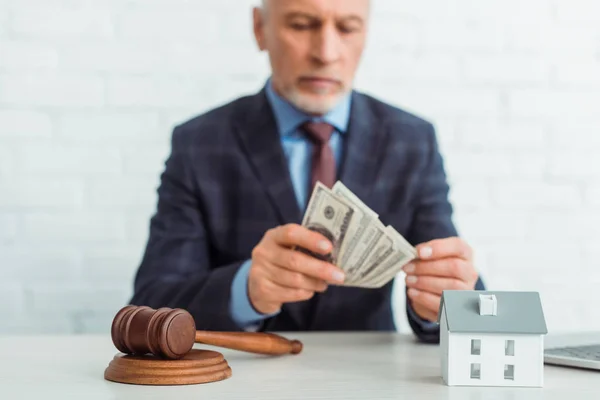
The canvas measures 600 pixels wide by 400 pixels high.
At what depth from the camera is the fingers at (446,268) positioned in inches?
60.2

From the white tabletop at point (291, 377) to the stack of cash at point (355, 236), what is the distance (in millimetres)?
138

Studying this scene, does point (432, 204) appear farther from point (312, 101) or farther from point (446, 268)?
point (446, 268)

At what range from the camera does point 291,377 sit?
1.11 metres

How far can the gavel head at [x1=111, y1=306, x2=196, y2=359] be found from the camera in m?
1.02

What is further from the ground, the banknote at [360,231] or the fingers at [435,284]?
the banknote at [360,231]

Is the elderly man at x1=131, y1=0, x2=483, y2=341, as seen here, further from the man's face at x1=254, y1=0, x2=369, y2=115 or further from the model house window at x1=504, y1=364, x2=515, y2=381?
the model house window at x1=504, y1=364, x2=515, y2=381

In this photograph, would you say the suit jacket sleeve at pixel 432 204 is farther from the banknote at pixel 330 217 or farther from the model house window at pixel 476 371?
the model house window at pixel 476 371

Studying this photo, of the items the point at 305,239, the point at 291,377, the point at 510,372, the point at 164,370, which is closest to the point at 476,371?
the point at 510,372

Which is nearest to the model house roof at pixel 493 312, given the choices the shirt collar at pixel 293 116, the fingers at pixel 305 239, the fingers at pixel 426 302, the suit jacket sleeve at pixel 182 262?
the fingers at pixel 305 239

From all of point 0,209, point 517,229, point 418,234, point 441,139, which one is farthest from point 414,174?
point 0,209

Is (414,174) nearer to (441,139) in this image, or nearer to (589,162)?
(441,139)

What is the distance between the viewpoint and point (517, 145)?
2.62 m

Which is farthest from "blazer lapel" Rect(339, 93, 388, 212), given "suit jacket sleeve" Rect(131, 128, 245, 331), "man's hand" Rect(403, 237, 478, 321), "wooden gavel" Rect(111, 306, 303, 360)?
"wooden gavel" Rect(111, 306, 303, 360)

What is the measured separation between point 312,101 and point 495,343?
109 centimetres
